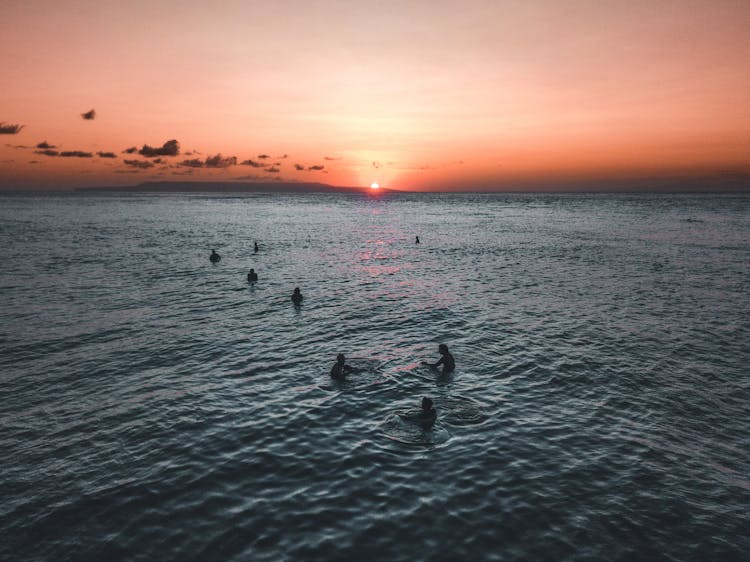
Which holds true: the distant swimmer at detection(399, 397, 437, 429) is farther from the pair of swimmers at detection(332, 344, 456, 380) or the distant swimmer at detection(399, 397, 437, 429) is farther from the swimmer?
the swimmer

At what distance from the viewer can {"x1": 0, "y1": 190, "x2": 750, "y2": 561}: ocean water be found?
12.0 meters

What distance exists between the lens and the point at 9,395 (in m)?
20.1

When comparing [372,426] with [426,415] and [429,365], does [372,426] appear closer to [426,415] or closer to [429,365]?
[426,415]

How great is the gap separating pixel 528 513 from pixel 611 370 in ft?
43.1

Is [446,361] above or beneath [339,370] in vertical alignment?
above

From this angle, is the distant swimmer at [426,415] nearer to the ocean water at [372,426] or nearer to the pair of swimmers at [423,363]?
the pair of swimmers at [423,363]

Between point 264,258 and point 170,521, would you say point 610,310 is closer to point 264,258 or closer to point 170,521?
point 170,521

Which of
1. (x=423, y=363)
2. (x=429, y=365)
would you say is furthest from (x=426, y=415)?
(x=429, y=365)

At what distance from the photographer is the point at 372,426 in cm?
1756

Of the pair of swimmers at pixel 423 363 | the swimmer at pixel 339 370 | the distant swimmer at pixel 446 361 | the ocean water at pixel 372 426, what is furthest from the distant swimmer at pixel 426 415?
the swimmer at pixel 339 370

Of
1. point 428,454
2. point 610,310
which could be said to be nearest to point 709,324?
point 610,310

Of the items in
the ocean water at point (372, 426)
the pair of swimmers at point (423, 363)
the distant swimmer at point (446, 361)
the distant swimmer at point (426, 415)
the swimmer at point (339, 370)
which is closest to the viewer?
the ocean water at point (372, 426)

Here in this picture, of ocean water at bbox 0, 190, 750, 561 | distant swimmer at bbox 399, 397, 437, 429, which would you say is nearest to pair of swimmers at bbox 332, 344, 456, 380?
ocean water at bbox 0, 190, 750, 561

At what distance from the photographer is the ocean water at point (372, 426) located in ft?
39.5
